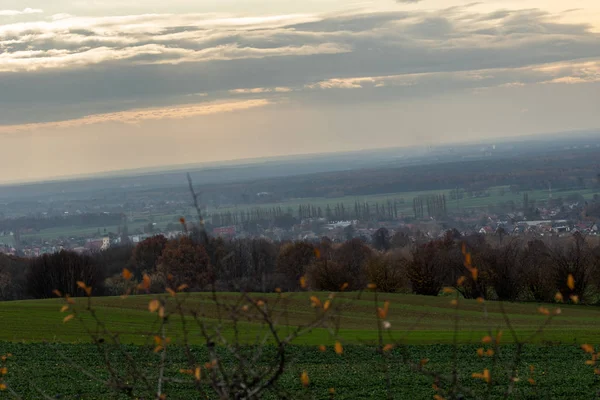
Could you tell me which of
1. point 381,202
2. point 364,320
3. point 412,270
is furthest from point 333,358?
point 381,202

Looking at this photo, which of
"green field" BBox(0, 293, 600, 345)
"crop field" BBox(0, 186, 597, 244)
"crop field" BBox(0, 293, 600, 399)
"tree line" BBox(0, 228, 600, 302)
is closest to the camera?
"crop field" BBox(0, 293, 600, 399)

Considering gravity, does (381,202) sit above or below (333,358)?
below

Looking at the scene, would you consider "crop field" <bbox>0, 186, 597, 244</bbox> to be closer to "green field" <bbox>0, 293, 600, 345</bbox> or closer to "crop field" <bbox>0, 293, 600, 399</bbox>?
"green field" <bbox>0, 293, 600, 345</bbox>

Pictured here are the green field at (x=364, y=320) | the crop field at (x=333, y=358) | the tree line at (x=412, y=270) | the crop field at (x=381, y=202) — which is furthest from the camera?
the crop field at (x=381, y=202)

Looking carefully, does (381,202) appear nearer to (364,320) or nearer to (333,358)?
(364,320)

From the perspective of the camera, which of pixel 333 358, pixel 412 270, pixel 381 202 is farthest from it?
pixel 381 202

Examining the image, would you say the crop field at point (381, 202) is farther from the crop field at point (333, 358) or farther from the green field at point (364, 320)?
the crop field at point (333, 358)

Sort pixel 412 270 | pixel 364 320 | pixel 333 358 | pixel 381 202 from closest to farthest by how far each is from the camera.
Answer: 1. pixel 333 358
2. pixel 364 320
3. pixel 412 270
4. pixel 381 202

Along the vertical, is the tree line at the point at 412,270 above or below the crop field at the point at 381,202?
above

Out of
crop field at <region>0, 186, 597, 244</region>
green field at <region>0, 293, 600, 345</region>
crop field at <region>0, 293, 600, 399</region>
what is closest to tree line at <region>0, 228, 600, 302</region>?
green field at <region>0, 293, 600, 345</region>

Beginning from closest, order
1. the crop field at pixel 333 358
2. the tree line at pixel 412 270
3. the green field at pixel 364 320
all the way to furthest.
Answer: the crop field at pixel 333 358, the green field at pixel 364 320, the tree line at pixel 412 270

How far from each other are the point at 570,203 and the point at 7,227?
100 m

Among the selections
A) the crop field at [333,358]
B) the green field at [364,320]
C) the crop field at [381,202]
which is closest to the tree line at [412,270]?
the green field at [364,320]

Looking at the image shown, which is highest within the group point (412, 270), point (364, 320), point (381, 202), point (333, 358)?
point (333, 358)
